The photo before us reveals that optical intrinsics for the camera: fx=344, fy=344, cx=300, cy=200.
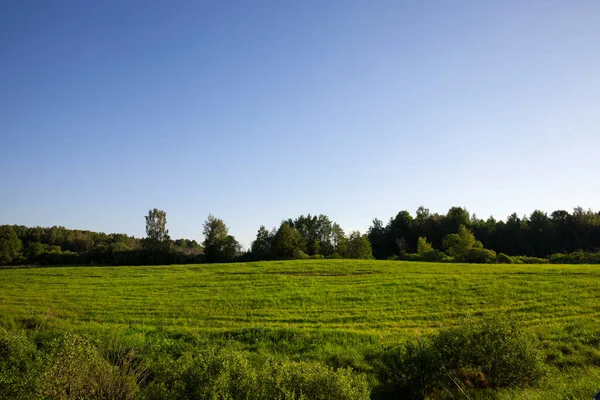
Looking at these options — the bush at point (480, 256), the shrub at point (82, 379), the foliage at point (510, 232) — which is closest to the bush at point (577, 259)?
the bush at point (480, 256)

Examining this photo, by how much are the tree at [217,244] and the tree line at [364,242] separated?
22cm

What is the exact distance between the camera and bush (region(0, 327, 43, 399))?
8.09m

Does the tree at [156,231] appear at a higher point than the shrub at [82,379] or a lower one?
higher

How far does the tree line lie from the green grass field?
29.9 meters

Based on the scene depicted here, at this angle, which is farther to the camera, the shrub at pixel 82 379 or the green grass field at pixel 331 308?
the green grass field at pixel 331 308

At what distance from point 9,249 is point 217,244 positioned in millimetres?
57604

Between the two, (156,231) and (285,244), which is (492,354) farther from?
(156,231)

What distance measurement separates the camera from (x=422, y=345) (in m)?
10.7

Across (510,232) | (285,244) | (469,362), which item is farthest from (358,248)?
(469,362)

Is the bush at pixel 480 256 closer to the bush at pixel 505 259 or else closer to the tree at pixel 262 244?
the bush at pixel 505 259

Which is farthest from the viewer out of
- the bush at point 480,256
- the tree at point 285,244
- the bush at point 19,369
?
the tree at point 285,244

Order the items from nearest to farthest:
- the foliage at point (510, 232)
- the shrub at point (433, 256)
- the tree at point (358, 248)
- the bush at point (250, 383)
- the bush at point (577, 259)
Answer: the bush at point (250, 383)
the bush at point (577, 259)
the shrub at point (433, 256)
the tree at point (358, 248)
the foliage at point (510, 232)

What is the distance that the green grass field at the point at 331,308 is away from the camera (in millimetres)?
13969

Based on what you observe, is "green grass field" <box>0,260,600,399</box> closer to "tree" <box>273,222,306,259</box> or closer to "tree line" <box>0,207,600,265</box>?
"tree line" <box>0,207,600,265</box>
